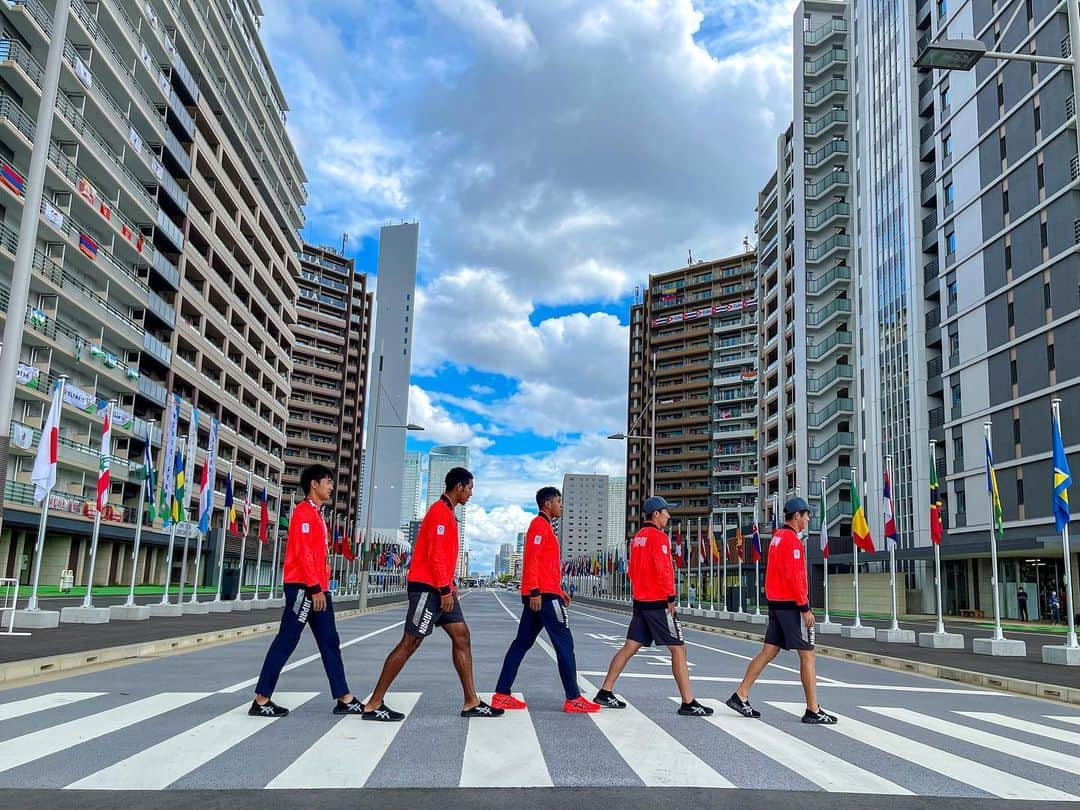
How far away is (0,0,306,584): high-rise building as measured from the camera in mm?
41750

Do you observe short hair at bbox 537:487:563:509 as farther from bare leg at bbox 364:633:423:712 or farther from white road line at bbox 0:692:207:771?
white road line at bbox 0:692:207:771

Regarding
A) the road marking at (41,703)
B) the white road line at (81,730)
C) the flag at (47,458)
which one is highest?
the flag at (47,458)

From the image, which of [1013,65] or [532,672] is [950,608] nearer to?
[1013,65]

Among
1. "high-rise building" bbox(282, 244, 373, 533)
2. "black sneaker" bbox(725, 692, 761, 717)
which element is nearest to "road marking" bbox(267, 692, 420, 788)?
"black sneaker" bbox(725, 692, 761, 717)

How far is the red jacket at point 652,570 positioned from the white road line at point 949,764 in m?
1.73

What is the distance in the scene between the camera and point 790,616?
830 cm

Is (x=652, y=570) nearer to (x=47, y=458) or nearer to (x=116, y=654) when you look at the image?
(x=116, y=654)

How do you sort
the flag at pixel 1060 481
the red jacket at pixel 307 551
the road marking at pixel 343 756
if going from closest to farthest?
the road marking at pixel 343 756 → the red jacket at pixel 307 551 → the flag at pixel 1060 481

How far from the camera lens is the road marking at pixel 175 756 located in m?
5.14

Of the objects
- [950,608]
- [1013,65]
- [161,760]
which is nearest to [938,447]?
[950,608]

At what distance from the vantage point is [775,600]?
8.45m

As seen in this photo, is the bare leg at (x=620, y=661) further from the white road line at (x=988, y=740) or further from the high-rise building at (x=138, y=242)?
the high-rise building at (x=138, y=242)

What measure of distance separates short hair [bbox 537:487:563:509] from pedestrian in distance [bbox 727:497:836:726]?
2010 mm

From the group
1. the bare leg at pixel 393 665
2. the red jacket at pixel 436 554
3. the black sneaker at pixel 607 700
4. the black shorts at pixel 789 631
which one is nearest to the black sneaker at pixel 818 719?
the black shorts at pixel 789 631
